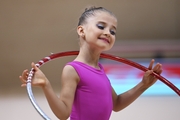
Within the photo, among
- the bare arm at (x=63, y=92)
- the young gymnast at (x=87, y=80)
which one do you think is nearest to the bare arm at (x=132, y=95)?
the young gymnast at (x=87, y=80)

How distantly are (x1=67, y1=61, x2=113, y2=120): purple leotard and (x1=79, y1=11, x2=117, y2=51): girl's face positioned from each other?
0.07m

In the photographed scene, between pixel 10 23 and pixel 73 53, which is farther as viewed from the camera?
pixel 10 23

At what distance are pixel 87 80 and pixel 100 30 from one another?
14 centimetres

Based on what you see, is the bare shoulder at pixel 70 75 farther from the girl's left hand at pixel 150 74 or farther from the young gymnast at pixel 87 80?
the girl's left hand at pixel 150 74

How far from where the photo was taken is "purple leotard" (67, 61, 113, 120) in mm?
681

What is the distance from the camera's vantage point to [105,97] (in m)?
0.71

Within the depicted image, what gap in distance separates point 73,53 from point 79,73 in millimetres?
210

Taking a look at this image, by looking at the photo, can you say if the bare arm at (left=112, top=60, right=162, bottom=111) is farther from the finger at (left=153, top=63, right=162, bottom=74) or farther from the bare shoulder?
the bare shoulder

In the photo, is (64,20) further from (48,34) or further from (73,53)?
(73,53)

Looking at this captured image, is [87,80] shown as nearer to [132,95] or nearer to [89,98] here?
[89,98]

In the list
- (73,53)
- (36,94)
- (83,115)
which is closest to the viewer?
(83,115)

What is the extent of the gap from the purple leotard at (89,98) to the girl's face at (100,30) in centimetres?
7

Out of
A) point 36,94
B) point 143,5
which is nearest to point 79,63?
point 36,94

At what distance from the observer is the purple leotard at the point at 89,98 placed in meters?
0.68
